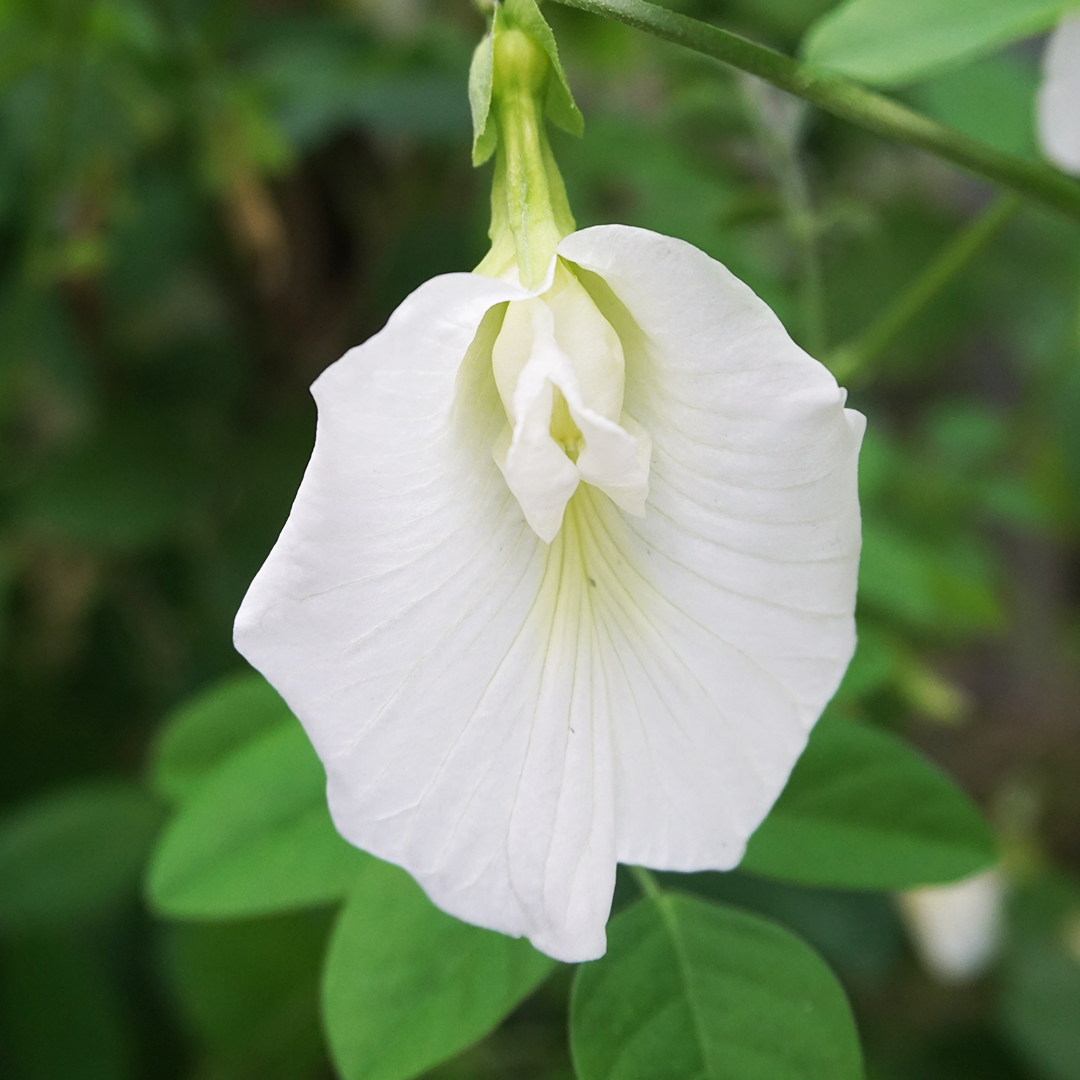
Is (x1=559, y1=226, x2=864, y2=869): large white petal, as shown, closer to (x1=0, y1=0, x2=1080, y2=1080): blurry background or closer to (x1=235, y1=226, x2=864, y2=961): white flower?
(x1=235, y1=226, x2=864, y2=961): white flower

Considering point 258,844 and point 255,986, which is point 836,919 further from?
point 258,844

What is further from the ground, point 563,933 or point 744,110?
point 744,110

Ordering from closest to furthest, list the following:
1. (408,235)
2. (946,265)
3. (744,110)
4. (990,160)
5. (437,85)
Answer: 1. (990,160)
2. (946,265)
3. (744,110)
4. (437,85)
5. (408,235)

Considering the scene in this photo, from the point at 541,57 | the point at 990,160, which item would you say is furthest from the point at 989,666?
the point at 541,57

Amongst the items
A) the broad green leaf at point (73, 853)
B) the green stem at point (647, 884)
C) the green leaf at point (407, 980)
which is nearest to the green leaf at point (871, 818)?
the green stem at point (647, 884)

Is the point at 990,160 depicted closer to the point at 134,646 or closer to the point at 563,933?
the point at 563,933
